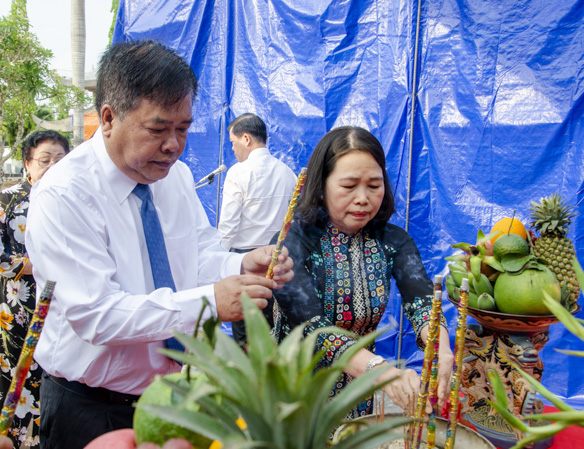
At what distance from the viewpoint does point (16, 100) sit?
6.30 metres

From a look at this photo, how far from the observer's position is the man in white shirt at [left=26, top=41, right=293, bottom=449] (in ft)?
4.51

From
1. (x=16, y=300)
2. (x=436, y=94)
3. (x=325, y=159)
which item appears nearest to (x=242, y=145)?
(x=436, y=94)

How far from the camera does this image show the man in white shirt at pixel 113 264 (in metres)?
1.37

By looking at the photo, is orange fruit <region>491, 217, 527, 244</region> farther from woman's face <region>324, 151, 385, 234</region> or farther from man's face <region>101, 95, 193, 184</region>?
man's face <region>101, 95, 193, 184</region>

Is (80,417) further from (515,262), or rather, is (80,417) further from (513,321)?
(515,262)

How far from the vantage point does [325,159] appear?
6.63 feet

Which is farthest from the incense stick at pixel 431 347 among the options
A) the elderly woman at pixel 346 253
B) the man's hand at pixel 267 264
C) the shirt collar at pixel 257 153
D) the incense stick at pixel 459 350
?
the shirt collar at pixel 257 153

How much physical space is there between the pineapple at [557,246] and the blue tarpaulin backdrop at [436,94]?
5.92ft

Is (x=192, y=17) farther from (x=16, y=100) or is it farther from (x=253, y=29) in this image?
(x=16, y=100)

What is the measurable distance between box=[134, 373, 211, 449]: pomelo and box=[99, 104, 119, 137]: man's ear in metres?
1.04

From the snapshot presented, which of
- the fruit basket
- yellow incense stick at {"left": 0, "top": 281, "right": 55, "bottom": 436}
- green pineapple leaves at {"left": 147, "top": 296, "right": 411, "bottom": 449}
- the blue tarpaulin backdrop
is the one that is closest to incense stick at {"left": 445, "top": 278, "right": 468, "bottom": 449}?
green pineapple leaves at {"left": 147, "top": 296, "right": 411, "bottom": 449}

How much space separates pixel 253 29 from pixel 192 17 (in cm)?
88

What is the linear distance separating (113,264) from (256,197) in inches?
114

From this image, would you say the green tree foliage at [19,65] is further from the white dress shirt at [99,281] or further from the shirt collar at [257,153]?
the white dress shirt at [99,281]
